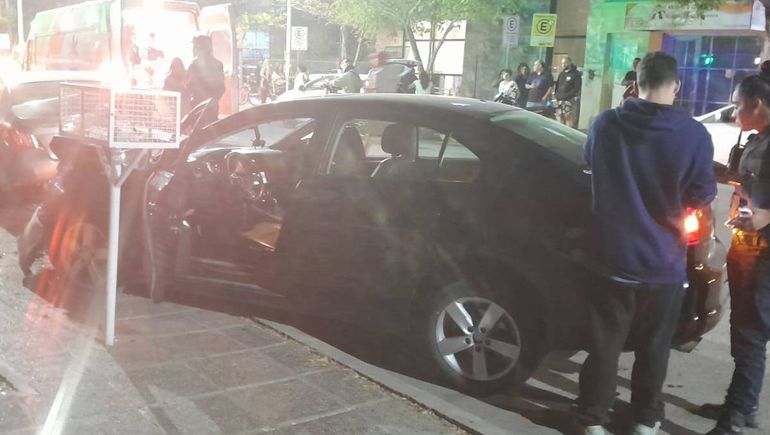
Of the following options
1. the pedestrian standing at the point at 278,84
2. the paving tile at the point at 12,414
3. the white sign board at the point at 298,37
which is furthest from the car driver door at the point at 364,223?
the pedestrian standing at the point at 278,84

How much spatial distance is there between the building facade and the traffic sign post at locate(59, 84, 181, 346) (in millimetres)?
17479

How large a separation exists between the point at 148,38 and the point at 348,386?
1668cm

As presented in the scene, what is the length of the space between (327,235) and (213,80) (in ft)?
24.6

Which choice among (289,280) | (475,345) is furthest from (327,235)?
(475,345)

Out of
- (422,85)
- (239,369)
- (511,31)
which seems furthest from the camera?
(422,85)

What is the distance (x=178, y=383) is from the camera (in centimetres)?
424

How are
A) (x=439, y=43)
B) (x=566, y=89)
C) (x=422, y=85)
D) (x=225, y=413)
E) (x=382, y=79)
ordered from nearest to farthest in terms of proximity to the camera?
(x=225, y=413) → (x=566, y=89) → (x=422, y=85) → (x=382, y=79) → (x=439, y=43)

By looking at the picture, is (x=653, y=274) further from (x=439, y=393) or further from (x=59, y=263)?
(x=59, y=263)

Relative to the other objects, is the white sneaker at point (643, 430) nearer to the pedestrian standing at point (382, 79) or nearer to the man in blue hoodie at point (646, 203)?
the man in blue hoodie at point (646, 203)

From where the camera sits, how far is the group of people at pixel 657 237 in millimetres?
3373

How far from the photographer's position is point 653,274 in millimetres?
3424

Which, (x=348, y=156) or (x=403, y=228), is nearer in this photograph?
(x=403, y=228)

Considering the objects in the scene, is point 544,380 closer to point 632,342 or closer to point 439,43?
point 632,342

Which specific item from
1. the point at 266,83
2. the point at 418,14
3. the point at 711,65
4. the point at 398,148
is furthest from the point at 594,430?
the point at 266,83
